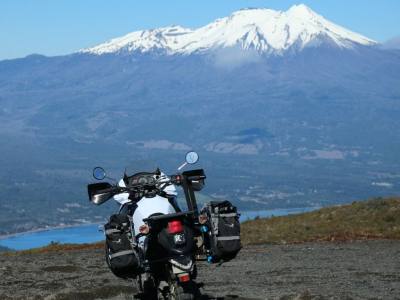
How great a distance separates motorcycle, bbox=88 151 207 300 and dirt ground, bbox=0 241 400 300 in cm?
256

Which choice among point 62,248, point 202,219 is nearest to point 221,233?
point 202,219

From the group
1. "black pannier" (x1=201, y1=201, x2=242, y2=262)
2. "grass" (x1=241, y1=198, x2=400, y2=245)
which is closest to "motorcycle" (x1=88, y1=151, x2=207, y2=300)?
"black pannier" (x1=201, y1=201, x2=242, y2=262)

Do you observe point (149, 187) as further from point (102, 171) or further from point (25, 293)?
point (25, 293)

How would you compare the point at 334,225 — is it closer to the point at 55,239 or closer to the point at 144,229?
the point at 144,229

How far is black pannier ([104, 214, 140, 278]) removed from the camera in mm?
10898

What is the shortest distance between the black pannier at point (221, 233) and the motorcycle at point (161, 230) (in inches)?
5.5

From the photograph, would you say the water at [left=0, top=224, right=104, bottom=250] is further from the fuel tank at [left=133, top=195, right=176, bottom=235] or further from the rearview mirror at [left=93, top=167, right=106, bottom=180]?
the fuel tank at [left=133, top=195, right=176, bottom=235]

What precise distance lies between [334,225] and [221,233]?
17549mm

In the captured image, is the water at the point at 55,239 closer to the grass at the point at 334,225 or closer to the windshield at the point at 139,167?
the grass at the point at 334,225

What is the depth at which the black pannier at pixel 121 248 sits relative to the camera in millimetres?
10898

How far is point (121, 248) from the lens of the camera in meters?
10.9

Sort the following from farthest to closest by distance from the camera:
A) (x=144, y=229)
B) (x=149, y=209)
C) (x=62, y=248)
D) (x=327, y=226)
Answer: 1. (x=62, y=248)
2. (x=327, y=226)
3. (x=149, y=209)
4. (x=144, y=229)

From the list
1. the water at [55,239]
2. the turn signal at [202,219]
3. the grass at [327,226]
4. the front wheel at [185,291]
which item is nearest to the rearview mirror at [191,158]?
the turn signal at [202,219]

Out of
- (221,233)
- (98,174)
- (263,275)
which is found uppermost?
(98,174)
